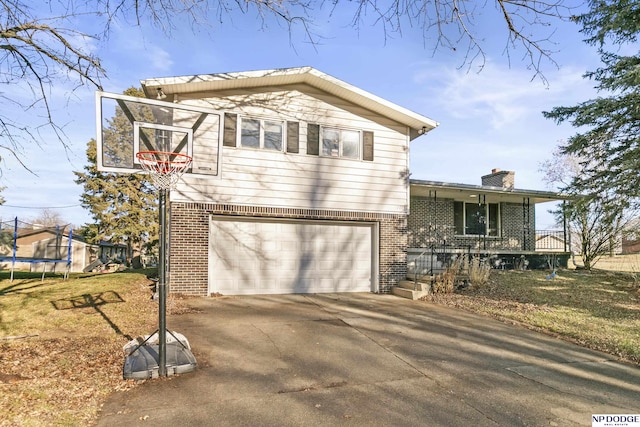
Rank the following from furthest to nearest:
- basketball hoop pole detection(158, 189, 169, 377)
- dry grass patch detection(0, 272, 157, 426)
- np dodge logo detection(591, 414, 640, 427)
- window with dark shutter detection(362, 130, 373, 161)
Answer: window with dark shutter detection(362, 130, 373, 161), basketball hoop pole detection(158, 189, 169, 377), np dodge logo detection(591, 414, 640, 427), dry grass patch detection(0, 272, 157, 426)

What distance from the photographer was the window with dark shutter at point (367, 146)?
11633 millimetres

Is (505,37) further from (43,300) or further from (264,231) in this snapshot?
(43,300)

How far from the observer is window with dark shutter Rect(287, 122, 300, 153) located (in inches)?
427

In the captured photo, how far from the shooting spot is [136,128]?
5.94m

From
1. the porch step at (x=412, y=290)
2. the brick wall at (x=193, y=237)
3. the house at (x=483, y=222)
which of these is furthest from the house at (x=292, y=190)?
the house at (x=483, y=222)

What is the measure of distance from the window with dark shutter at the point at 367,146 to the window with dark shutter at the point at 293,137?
2.09 meters

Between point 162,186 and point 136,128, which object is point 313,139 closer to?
point 136,128

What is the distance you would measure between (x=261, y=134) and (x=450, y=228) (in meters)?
10.5

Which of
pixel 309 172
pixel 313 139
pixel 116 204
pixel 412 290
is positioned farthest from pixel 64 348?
pixel 116 204

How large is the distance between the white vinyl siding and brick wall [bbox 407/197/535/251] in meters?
4.84

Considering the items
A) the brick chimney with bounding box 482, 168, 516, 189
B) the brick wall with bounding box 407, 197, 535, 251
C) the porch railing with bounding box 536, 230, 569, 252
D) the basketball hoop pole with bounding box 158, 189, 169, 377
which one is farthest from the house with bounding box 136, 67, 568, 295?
the porch railing with bounding box 536, 230, 569, 252

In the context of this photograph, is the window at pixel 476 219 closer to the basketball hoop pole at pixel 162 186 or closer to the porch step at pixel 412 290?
the porch step at pixel 412 290

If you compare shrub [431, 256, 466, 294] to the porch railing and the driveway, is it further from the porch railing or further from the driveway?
the porch railing

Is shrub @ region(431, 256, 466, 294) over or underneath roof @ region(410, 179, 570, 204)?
underneath
